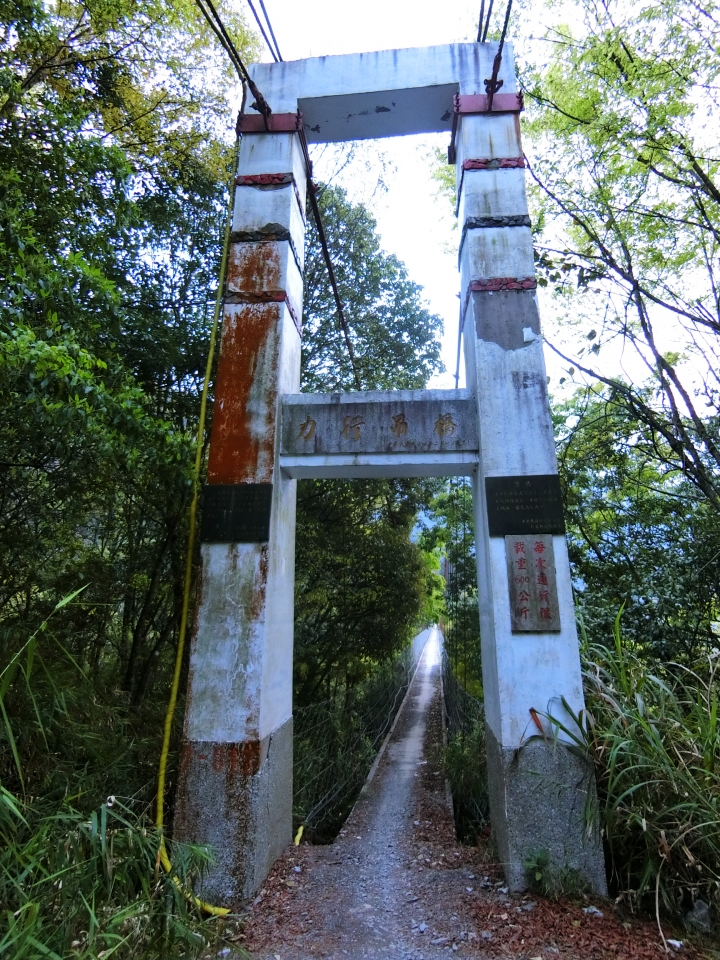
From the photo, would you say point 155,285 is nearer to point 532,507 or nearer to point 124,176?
point 124,176

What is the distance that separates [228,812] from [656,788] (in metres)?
2.22

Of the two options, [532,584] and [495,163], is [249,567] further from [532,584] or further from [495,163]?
[495,163]

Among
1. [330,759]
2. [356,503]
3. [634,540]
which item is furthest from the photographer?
[356,503]

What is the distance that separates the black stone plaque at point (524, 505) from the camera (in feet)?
10.5

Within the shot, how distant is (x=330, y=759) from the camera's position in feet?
17.7

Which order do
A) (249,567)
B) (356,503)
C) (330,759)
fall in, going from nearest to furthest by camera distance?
(249,567) → (330,759) → (356,503)

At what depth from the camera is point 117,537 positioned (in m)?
6.29

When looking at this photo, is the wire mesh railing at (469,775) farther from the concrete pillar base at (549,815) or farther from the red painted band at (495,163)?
the red painted band at (495,163)

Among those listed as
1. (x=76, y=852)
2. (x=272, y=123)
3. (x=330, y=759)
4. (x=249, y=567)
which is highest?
(x=272, y=123)

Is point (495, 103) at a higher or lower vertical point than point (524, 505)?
higher

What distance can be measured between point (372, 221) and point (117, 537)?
534 centimetres

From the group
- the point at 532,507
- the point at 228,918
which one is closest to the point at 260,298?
the point at 532,507

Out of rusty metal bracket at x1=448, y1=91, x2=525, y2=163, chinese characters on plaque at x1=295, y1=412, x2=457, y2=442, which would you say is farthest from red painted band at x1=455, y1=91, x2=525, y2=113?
chinese characters on plaque at x1=295, y1=412, x2=457, y2=442

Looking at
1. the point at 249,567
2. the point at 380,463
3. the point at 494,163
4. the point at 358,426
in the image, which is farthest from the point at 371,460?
the point at 494,163
